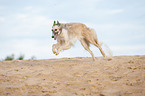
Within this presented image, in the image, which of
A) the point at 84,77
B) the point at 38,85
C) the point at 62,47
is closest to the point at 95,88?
the point at 84,77

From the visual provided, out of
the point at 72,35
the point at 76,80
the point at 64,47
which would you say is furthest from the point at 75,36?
the point at 76,80

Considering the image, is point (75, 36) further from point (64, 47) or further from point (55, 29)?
point (55, 29)

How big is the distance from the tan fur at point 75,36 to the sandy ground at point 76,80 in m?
1.51

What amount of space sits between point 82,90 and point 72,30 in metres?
4.37

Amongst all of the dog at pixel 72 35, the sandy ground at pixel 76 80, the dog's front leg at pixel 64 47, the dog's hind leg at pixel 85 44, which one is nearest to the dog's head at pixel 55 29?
the dog at pixel 72 35

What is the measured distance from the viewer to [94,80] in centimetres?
601

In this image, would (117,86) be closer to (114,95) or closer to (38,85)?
(114,95)

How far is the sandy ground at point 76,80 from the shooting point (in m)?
5.31

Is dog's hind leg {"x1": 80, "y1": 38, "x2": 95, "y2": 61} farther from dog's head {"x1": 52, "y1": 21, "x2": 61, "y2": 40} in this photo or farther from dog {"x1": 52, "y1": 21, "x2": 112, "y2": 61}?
dog's head {"x1": 52, "y1": 21, "x2": 61, "y2": 40}

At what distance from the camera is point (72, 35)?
9.38 m

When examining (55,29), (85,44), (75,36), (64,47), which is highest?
(55,29)

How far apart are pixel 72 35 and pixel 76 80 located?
3.56m

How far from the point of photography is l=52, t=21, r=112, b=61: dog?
8.87 meters

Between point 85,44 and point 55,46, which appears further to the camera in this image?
point 85,44
